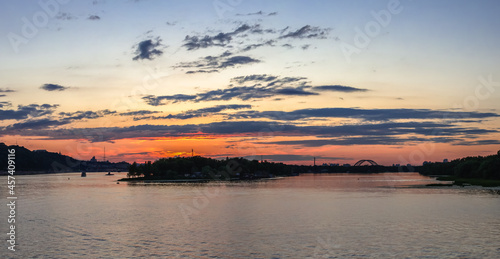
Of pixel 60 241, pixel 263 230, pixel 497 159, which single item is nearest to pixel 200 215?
pixel 263 230

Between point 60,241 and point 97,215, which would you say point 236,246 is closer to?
point 60,241

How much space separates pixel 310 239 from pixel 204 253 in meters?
10.6

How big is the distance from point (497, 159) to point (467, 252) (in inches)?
5047

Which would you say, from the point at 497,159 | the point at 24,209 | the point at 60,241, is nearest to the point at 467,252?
the point at 60,241

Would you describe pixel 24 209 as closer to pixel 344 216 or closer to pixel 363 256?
pixel 344 216

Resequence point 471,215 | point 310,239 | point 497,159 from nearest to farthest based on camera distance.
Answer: point 310,239 < point 471,215 < point 497,159

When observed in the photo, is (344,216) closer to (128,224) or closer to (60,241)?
(128,224)

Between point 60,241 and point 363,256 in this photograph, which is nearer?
point 363,256

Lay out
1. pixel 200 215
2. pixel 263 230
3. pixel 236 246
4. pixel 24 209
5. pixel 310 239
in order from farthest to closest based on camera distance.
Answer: pixel 24 209 < pixel 200 215 < pixel 263 230 < pixel 310 239 < pixel 236 246

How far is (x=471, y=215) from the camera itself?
57.2 meters

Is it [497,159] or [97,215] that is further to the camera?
[497,159]

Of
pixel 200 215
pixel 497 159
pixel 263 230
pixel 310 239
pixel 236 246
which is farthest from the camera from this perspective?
pixel 497 159

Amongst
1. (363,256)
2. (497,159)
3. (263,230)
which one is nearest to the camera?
(363,256)

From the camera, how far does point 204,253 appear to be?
116 feet
